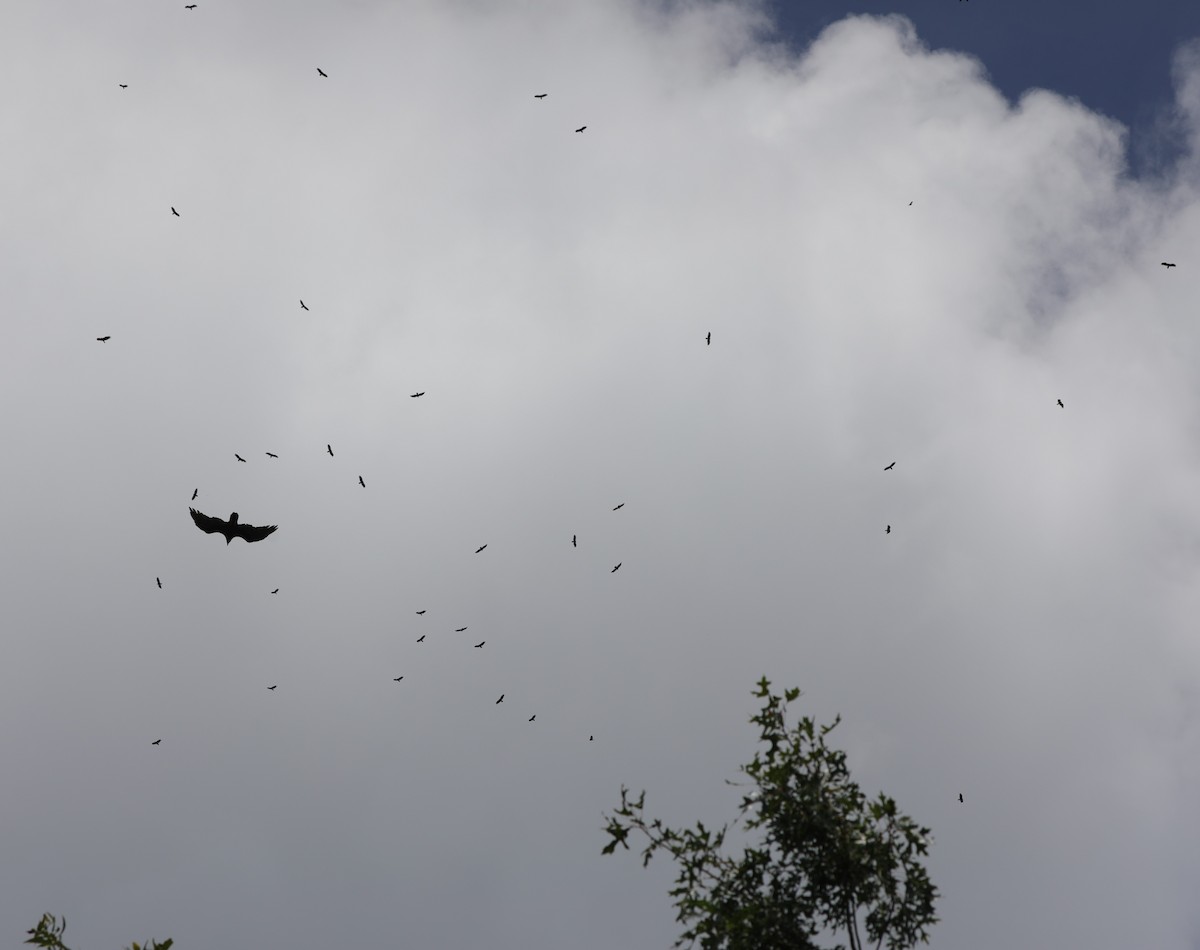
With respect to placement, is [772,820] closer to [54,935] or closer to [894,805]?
[894,805]

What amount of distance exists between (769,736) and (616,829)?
3.74 metres

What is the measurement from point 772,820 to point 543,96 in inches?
1177

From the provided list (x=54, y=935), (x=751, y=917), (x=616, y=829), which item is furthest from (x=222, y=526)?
(x=751, y=917)

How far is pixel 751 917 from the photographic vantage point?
20.0 m

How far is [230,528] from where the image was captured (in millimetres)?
36469

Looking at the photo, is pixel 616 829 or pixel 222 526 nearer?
pixel 616 829

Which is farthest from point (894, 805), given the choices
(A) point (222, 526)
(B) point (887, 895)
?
(A) point (222, 526)

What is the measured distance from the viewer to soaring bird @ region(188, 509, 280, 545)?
36250mm

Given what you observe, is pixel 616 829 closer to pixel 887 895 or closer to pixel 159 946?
pixel 887 895

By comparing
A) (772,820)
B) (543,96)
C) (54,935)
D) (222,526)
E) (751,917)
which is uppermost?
(543,96)

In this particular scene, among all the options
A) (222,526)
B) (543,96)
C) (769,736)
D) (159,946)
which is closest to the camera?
(159,946)

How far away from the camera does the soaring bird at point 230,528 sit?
3625 cm

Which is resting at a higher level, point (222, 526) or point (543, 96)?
point (543, 96)

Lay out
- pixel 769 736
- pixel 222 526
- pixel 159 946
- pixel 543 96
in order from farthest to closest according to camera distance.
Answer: pixel 543 96 → pixel 222 526 → pixel 769 736 → pixel 159 946
